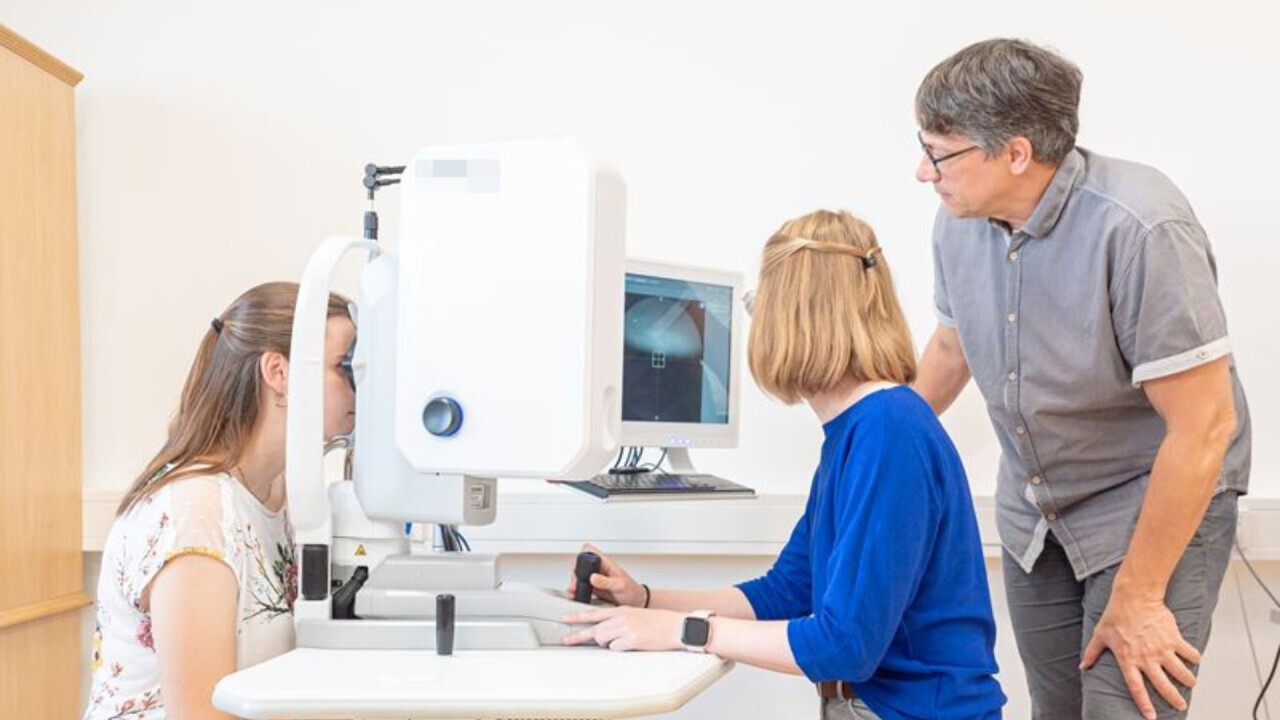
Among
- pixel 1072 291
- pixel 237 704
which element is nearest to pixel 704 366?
pixel 1072 291

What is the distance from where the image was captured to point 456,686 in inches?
41.4

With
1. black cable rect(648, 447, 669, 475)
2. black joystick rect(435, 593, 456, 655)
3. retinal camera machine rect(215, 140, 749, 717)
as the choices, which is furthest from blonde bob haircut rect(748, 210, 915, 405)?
black cable rect(648, 447, 669, 475)

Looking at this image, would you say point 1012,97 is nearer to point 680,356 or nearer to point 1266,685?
point 680,356

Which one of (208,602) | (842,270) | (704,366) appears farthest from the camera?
(704,366)

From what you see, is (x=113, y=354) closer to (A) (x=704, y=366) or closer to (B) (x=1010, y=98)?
(A) (x=704, y=366)

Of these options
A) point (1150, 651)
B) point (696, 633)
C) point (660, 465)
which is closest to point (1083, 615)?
point (1150, 651)

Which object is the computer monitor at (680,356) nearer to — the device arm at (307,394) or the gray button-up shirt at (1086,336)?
the gray button-up shirt at (1086,336)

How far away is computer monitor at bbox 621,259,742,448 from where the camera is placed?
6.85 ft

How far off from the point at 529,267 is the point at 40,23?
184 centimetres

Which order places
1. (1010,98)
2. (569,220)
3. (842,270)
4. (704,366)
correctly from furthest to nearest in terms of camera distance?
(704,366), (1010,98), (842,270), (569,220)

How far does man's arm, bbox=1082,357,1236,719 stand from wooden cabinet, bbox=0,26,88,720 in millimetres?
1901

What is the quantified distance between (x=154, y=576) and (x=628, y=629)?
1.71 feet

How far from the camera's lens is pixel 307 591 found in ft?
4.09

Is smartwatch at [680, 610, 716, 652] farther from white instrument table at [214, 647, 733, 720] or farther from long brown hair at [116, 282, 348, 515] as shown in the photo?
long brown hair at [116, 282, 348, 515]
